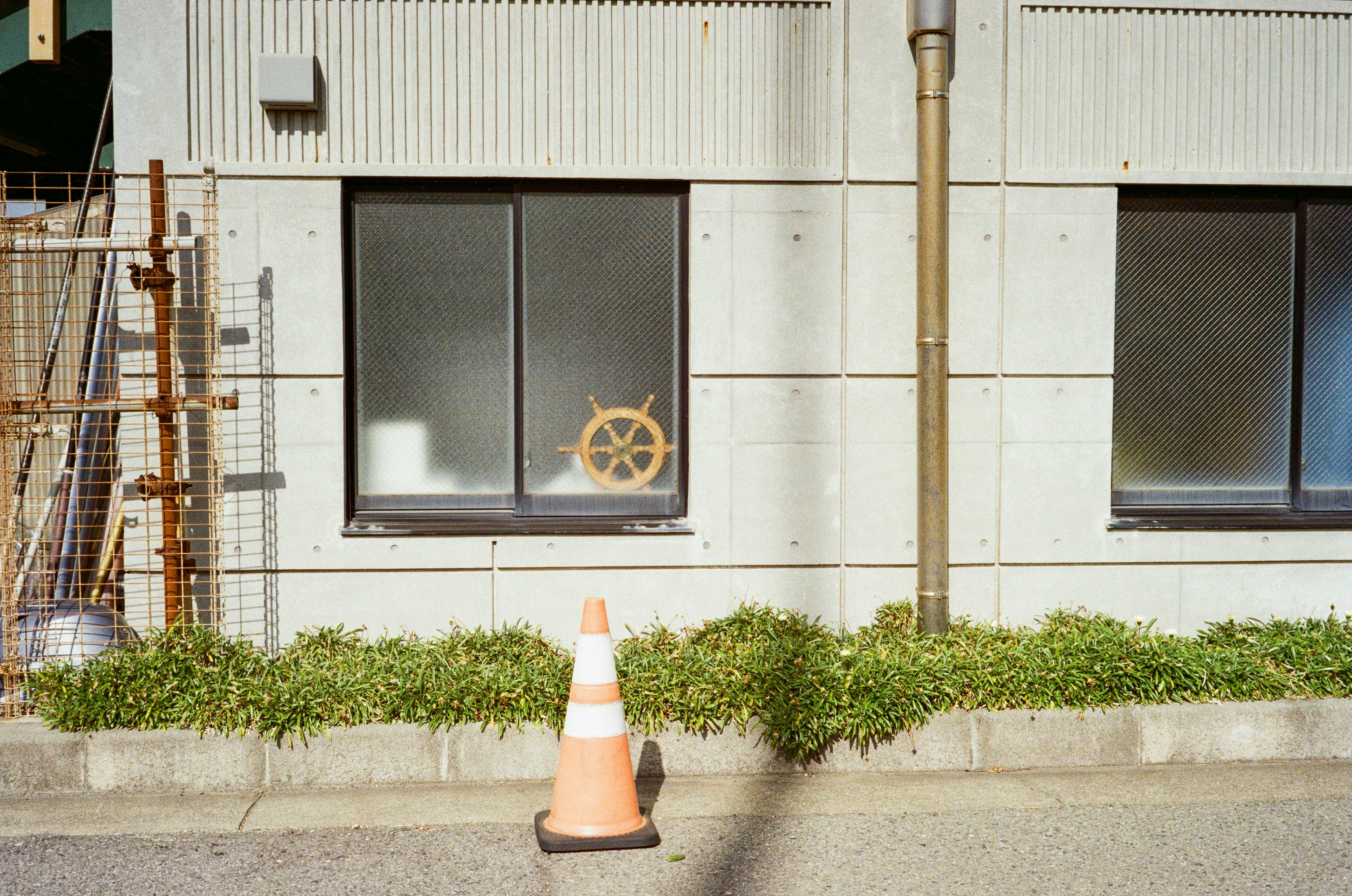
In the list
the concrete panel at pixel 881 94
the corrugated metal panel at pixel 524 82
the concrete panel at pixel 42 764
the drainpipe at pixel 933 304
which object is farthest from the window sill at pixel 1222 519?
the concrete panel at pixel 42 764

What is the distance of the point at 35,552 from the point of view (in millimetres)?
5996

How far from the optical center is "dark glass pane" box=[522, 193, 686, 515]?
613 cm

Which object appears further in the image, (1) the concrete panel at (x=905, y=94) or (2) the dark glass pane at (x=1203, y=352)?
(2) the dark glass pane at (x=1203, y=352)

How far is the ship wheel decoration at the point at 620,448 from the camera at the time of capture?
20.3ft

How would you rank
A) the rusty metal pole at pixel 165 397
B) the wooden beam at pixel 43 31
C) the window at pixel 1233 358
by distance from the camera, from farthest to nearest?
the window at pixel 1233 358, the wooden beam at pixel 43 31, the rusty metal pole at pixel 165 397

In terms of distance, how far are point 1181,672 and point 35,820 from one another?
542 centimetres

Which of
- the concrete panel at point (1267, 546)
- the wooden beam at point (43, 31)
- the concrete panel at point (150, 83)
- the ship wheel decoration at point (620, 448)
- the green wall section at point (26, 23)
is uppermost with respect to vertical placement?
the green wall section at point (26, 23)

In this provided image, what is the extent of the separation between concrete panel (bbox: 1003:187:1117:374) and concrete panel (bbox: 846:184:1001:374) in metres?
0.12

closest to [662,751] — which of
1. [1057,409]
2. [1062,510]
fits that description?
[1062,510]

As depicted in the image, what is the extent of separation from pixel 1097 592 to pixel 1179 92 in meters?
3.07

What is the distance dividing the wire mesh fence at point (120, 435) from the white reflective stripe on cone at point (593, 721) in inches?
103

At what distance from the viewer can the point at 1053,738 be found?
5.10 metres

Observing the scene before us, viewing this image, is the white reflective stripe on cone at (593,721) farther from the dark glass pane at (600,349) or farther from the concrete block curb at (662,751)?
the dark glass pane at (600,349)

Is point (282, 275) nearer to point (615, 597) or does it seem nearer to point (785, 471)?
point (615, 597)
